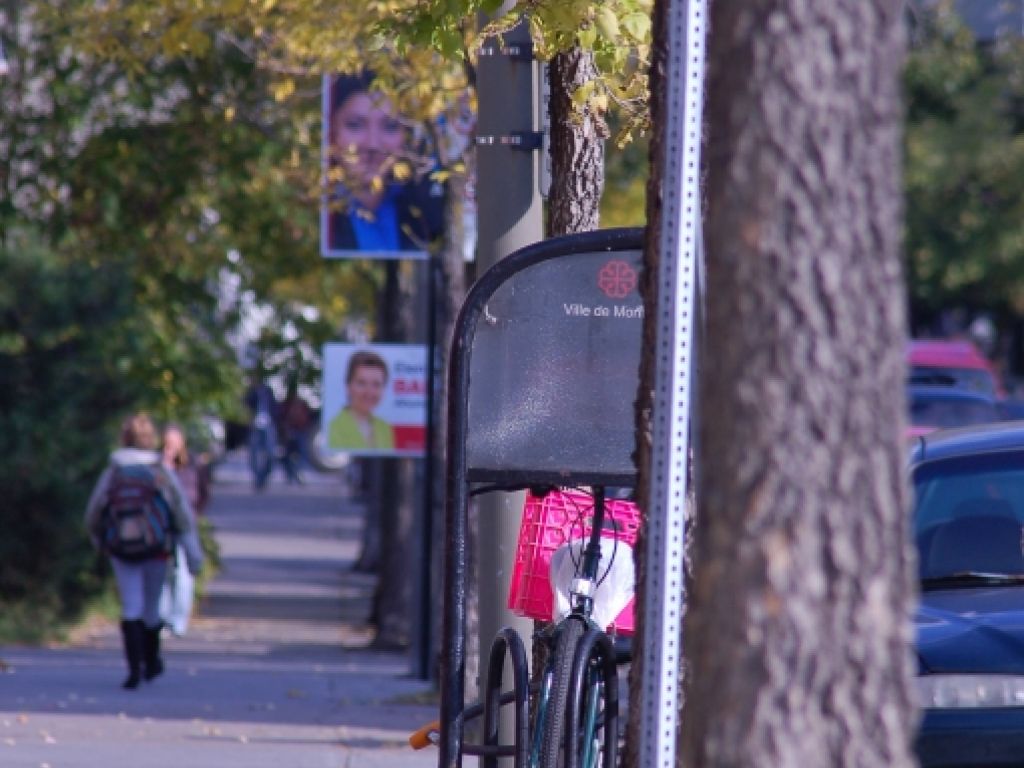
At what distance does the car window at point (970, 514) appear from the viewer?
252 inches

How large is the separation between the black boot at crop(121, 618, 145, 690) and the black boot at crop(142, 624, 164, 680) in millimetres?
86

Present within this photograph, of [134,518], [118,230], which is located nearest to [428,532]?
[134,518]

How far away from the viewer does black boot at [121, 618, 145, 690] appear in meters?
11.7

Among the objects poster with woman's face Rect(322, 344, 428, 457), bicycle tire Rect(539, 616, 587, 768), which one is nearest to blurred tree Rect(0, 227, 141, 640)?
poster with woman's face Rect(322, 344, 428, 457)

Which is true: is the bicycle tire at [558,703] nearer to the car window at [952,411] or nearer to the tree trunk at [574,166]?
the tree trunk at [574,166]

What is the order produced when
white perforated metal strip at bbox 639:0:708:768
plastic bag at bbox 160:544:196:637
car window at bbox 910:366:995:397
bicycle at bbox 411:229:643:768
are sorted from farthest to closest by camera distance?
car window at bbox 910:366:995:397 → plastic bag at bbox 160:544:196:637 → bicycle at bbox 411:229:643:768 → white perforated metal strip at bbox 639:0:708:768

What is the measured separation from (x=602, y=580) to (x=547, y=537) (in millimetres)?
295

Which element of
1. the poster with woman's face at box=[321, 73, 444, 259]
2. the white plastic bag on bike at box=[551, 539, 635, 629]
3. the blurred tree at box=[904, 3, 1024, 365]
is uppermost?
the blurred tree at box=[904, 3, 1024, 365]

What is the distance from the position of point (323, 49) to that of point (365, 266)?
7702 millimetres

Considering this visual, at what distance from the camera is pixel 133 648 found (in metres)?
11.7

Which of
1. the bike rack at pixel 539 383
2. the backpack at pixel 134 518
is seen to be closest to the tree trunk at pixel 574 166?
the bike rack at pixel 539 383

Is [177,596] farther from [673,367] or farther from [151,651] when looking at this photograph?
[673,367]

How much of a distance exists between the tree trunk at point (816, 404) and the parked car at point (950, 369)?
44.8ft

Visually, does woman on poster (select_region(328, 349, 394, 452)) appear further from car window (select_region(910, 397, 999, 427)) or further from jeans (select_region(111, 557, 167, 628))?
car window (select_region(910, 397, 999, 427))
